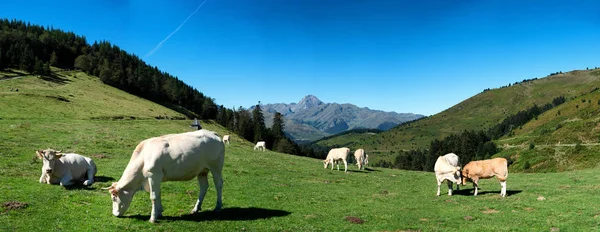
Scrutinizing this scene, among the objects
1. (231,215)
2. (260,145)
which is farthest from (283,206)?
(260,145)

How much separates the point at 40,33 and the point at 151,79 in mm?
71315

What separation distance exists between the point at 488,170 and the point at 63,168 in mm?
27978

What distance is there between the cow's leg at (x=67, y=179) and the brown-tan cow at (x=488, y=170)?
A: 26531 millimetres

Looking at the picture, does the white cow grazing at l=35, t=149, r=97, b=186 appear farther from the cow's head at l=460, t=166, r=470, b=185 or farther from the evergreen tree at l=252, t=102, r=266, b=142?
the evergreen tree at l=252, t=102, r=266, b=142

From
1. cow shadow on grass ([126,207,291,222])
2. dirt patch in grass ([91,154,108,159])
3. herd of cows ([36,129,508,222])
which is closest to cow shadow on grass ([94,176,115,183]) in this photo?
herd of cows ([36,129,508,222])

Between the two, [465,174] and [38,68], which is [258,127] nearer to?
[38,68]

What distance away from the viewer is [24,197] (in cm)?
1594

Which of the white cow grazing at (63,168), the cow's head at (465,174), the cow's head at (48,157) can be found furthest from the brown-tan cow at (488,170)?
the cow's head at (48,157)

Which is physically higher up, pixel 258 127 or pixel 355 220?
pixel 258 127

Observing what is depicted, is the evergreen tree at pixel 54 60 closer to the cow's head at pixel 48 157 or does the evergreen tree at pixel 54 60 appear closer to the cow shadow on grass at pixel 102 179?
the cow shadow on grass at pixel 102 179

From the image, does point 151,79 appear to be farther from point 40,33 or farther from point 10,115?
point 10,115

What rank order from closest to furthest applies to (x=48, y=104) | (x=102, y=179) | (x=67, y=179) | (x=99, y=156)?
(x=67, y=179) → (x=102, y=179) → (x=99, y=156) → (x=48, y=104)

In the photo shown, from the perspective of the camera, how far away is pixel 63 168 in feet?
65.0

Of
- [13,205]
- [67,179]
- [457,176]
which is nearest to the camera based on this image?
[13,205]
